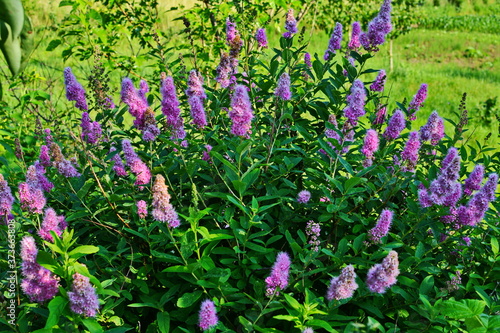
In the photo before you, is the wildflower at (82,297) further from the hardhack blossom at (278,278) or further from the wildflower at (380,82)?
the wildflower at (380,82)

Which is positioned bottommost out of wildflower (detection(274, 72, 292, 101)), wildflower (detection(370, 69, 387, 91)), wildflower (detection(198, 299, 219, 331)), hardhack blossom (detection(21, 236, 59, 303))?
wildflower (detection(198, 299, 219, 331))

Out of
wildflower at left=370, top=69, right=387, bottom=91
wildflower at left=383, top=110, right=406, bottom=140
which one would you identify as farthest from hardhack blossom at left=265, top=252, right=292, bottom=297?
wildflower at left=370, top=69, right=387, bottom=91

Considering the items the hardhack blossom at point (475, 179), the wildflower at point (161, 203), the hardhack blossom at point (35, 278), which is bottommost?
the hardhack blossom at point (35, 278)

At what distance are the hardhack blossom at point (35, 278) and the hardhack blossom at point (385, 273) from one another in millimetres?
1134

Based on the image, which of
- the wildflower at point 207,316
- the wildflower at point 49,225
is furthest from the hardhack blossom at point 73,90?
the wildflower at point 207,316

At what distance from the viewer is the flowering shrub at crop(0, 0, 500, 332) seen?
1810mm

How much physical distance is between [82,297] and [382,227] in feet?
3.77

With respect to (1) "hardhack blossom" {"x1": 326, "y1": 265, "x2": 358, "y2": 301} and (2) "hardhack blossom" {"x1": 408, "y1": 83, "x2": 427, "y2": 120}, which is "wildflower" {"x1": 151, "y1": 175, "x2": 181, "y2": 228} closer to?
(1) "hardhack blossom" {"x1": 326, "y1": 265, "x2": 358, "y2": 301}

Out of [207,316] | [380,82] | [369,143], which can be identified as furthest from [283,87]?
[207,316]

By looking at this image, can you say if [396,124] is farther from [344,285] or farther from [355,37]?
[344,285]

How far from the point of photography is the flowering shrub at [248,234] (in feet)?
5.94

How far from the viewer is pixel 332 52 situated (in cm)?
278

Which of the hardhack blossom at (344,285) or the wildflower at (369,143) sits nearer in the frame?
the hardhack blossom at (344,285)

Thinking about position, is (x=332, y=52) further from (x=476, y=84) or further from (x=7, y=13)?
(x=476, y=84)
